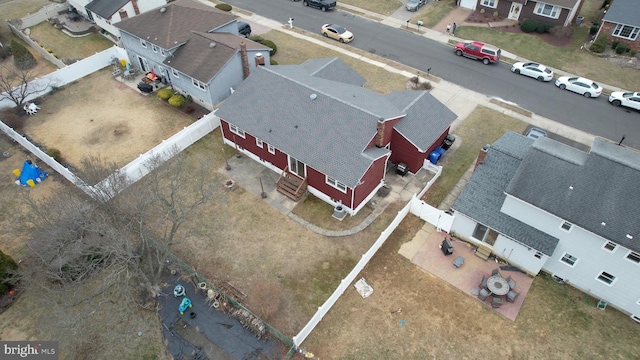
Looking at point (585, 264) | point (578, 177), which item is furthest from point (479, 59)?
point (585, 264)

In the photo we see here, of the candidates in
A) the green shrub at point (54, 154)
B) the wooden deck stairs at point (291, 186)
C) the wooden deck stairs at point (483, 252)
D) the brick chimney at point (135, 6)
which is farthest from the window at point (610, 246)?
the brick chimney at point (135, 6)

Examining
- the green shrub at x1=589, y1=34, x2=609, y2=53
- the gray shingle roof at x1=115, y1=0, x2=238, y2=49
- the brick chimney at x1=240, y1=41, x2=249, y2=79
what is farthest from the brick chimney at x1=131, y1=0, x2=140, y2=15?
the green shrub at x1=589, y1=34, x2=609, y2=53

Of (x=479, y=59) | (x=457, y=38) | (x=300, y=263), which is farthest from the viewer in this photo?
(x=457, y=38)

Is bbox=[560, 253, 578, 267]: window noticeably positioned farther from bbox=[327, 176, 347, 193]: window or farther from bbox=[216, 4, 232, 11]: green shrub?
bbox=[216, 4, 232, 11]: green shrub

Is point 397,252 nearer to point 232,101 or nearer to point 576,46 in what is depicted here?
point 232,101

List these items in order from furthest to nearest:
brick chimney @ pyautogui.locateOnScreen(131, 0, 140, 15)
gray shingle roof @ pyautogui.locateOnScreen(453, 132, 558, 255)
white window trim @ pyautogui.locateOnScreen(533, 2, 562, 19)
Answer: white window trim @ pyautogui.locateOnScreen(533, 2, 562, 19)
brick chimney @ pyautogui.locateOnScreen(131, 0, 140, 15)
gray shingle roof @ pyautogui.locateOnScreen(453, 132, 558, 255)
